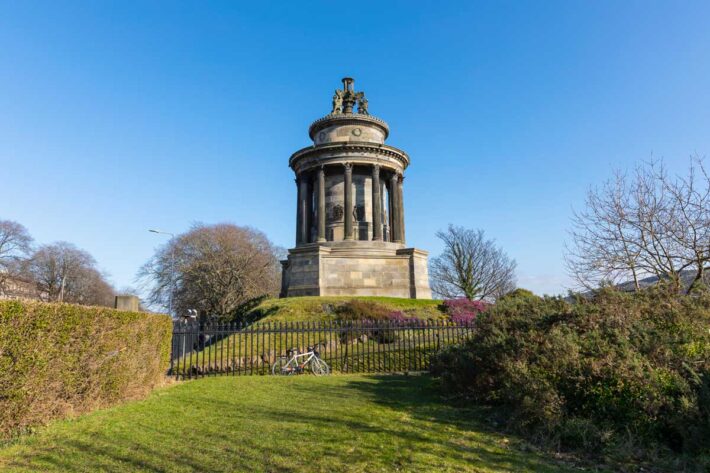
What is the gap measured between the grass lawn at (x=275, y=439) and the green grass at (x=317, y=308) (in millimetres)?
13282

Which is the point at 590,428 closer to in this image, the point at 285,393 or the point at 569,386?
the point at 569,386

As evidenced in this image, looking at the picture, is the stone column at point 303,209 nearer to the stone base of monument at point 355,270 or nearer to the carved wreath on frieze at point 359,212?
the stone base of monument at point 355,270

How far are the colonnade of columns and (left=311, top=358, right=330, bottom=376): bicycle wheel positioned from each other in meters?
15.7

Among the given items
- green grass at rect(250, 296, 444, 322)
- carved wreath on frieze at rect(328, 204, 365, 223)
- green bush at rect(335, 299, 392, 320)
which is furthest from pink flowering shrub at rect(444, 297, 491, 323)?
carved wreath on frieze at rect(328, 204, 365, 223)

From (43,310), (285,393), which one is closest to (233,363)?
(285,393)

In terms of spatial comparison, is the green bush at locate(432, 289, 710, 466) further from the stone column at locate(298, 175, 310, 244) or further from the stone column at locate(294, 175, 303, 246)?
the stone column at locate(294, 175, 303, 246)

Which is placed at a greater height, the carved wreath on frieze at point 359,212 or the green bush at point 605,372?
the carved wreath on frieze at point 359,212

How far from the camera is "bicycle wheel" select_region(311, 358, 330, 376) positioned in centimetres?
1416

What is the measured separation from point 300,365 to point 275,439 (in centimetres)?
850

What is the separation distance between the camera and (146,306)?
5247cm

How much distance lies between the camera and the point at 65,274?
187ft

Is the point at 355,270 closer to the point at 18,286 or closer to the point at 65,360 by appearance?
the point at 65,360

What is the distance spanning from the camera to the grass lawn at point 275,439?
5078mm

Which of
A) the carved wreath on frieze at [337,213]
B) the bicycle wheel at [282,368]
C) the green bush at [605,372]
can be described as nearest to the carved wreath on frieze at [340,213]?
the carved wreath on frieze at [337,213]
